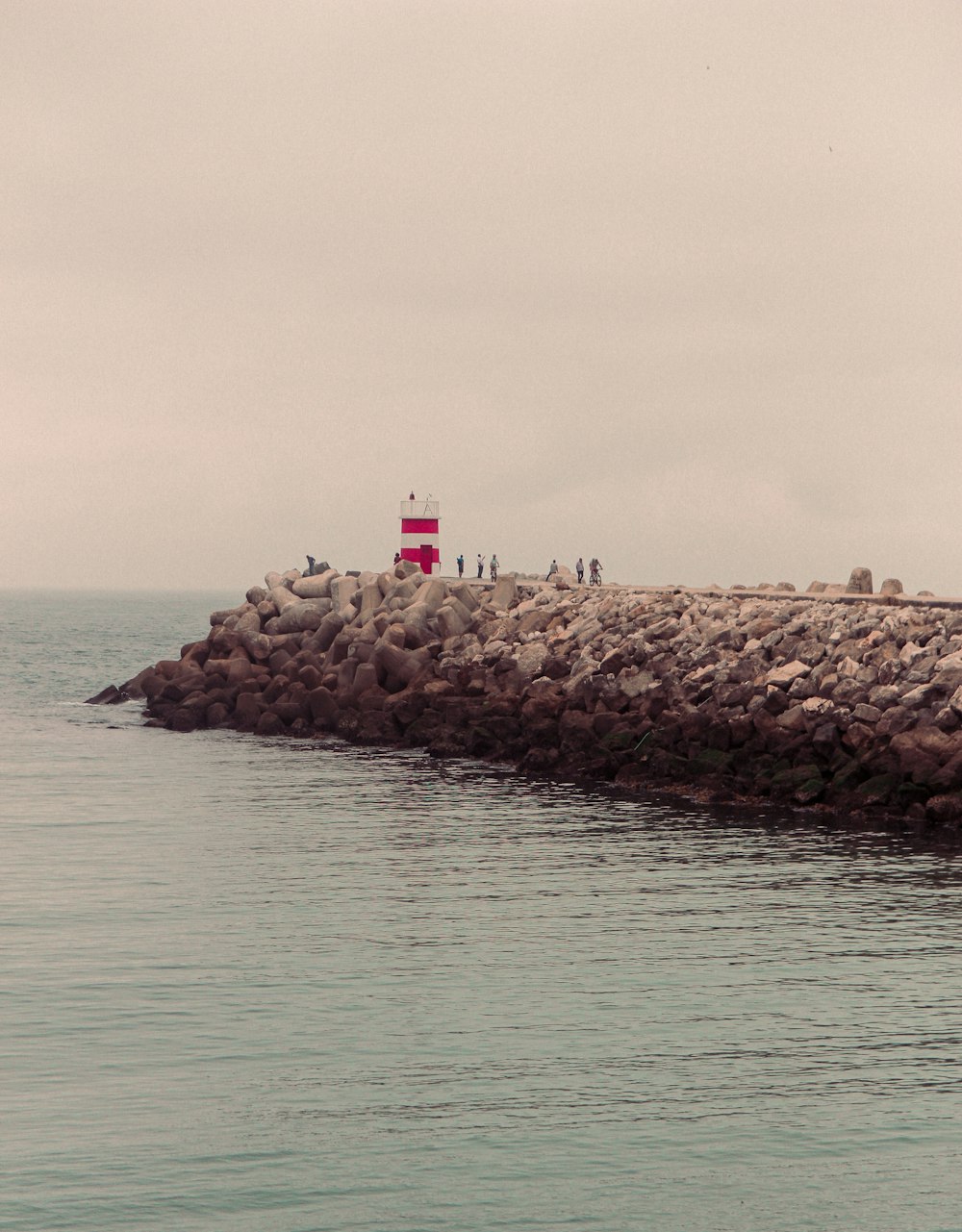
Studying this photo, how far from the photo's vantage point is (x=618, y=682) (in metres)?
38.5

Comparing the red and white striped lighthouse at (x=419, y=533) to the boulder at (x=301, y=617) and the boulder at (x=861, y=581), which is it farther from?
the boulder at (x=861, y=581)

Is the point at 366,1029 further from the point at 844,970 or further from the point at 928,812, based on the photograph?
the point at 928,812

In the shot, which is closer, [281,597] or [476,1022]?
[476,1022]

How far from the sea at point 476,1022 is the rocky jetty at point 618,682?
2320 mm

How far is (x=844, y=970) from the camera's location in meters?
19.8

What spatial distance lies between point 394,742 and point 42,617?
136 metres

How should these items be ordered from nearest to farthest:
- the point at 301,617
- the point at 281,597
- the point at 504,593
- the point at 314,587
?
the point at 301,617 < the point at 504,593 < the point at 281,597 < the point at 314,587

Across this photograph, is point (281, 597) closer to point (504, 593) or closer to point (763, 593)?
point (504, 593)

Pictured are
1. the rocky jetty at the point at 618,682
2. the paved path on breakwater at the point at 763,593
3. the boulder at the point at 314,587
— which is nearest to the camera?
the rocky jetty at the point at 618,682

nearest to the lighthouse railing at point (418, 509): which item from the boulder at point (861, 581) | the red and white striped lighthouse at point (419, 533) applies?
the red and white striped lighthouse at point (419, 533)

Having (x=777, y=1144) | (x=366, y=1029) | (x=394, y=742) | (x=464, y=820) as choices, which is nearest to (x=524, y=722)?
(x=394, y=742)

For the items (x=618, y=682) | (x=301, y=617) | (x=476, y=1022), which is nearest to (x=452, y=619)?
(x=301, y=617)

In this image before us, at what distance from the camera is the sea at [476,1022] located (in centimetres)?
1321

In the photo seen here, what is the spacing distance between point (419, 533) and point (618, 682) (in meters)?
20.0
